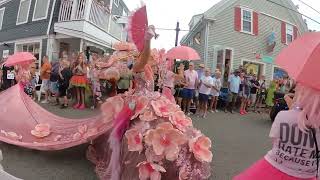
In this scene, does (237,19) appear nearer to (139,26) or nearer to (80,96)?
(80,96)

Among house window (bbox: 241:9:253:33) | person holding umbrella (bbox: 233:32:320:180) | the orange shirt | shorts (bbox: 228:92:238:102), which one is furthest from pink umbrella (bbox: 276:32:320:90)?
house window (bbox: 241:9:253:33)

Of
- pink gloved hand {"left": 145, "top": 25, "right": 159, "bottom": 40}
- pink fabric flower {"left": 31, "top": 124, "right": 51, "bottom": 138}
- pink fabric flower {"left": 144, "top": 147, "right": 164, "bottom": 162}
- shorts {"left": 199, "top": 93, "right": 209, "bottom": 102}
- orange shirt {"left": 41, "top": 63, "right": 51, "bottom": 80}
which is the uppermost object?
pink gloved hand {"left": 145, "top": 25, "right": 159, "bottom": 40}

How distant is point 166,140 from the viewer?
4539mm

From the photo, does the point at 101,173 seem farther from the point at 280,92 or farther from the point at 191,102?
the point at 280,92

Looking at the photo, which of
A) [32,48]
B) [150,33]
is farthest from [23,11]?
[150,33]

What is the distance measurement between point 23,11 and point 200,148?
24034 millimetres

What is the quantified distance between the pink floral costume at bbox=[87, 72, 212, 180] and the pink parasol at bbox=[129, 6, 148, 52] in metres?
0.45

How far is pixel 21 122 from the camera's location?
681cm

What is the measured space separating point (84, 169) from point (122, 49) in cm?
182

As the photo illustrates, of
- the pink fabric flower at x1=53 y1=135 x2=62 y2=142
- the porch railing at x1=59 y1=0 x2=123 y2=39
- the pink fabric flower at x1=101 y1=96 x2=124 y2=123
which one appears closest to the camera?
the pink fabric flower at x1=101 y1=96 x2=124 y2=123

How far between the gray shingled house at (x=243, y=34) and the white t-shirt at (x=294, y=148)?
60.6ft

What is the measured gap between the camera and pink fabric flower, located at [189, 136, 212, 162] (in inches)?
185

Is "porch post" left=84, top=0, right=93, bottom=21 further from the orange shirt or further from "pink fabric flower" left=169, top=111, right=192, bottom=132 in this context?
"pink fabric flower" left=169, top=111, right=192, bottom=132

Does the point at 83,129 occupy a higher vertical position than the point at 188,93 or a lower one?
lower
